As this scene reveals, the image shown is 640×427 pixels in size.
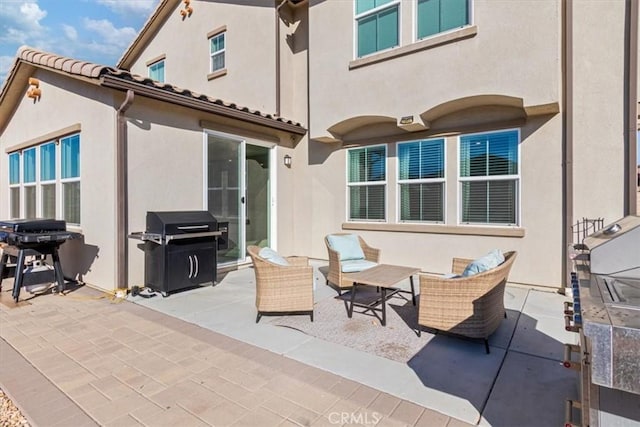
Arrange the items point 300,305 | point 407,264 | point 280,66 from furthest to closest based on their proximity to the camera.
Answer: point 280,66 → point 407,264 → point 300,305

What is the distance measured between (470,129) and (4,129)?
11968 mm

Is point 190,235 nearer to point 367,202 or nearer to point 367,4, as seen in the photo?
point 367,202

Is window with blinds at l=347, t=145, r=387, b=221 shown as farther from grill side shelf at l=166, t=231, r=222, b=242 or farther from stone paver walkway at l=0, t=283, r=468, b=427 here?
stone paver walkway at l=0, t=283, r=468, b=427

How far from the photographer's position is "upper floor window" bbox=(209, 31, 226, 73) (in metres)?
10.2

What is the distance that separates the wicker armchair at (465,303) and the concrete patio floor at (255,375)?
235 mm

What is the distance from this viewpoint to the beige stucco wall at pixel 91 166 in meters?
5.74

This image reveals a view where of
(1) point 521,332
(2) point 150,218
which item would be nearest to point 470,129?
(1) point 521,332

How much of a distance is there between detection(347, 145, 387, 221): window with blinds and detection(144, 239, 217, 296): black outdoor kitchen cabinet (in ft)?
11.4

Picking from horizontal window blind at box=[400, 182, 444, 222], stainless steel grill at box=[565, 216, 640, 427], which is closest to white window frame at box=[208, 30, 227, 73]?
horizontal window blind at box=[400, 182, 444, 222]

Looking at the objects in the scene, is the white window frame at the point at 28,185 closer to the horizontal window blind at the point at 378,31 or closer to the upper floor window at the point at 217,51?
the upper floor window at the point at 217,51

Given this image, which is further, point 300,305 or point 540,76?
point 540,76

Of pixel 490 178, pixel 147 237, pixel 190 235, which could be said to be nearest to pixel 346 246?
pixel 190 235

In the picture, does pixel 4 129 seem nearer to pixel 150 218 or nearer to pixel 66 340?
pixel 150 218

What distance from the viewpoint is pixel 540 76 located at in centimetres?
535
